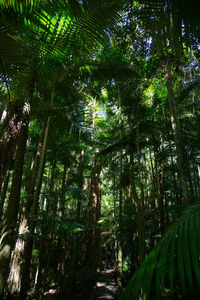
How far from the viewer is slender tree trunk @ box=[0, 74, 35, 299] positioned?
201 centimetres

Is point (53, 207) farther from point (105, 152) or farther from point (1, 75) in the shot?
point (1, 75)

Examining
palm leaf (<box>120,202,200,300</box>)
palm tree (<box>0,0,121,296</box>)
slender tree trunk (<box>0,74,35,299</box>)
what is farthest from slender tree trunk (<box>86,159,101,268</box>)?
palm leaf (<box>120,202,200,300</box>)

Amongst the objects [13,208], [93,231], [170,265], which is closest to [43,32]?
[13,208]

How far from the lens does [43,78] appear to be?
301 centimetres

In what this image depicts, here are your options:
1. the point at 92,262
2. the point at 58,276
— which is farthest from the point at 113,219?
the point at 58,276

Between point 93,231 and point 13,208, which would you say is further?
point 93,231

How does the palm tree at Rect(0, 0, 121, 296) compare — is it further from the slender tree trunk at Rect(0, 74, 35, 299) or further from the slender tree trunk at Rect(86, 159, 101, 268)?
the slender tree trunk at Rect(86, 159, 101, 268)

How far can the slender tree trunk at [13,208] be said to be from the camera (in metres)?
2.01

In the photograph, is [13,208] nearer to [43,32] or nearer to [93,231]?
[43,32]

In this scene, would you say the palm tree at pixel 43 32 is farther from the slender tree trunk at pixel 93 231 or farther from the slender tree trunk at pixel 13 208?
the slender tree trunk at pixel 93 231

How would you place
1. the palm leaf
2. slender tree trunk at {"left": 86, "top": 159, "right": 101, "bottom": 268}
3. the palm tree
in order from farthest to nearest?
slender tree trunk at {"left": 86, "top": 159, "right": 101, "bottom": 268}, the palm tree, the palm leaf

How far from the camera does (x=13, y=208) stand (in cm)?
226

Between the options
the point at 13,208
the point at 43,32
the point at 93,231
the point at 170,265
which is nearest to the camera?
the point at 170,265

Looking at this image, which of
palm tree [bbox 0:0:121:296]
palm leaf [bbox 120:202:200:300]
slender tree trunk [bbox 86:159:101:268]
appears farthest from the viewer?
slender tree trunk [bbox 86:159:101:268]
